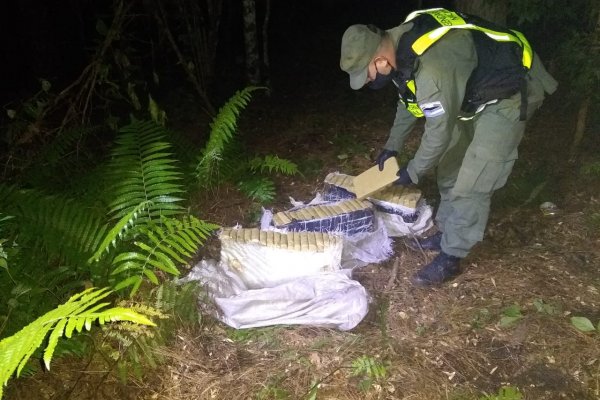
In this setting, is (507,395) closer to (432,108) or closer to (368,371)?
(368,371)

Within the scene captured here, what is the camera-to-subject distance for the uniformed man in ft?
8.56

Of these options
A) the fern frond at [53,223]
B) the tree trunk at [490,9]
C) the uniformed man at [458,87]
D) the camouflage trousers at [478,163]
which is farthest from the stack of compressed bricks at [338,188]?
the tree trunk at [490,9]

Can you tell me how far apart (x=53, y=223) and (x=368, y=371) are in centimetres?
198

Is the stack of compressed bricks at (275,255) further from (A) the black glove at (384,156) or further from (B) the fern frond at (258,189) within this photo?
(A) the black glove at (384,156)

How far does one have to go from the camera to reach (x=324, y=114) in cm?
534

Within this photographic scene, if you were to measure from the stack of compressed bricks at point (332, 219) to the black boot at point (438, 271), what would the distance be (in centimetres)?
51

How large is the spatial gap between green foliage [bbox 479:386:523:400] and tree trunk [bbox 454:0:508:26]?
3.15 m

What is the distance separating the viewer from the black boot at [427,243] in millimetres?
3498

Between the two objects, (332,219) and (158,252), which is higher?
(158,252)

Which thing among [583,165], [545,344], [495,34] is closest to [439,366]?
[545,344]

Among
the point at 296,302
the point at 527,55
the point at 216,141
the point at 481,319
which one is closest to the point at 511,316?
the point at 481,319

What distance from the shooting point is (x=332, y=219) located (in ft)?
11.1

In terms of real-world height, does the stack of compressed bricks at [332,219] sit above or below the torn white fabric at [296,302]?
above

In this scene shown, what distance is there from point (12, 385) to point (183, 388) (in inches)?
32.5
